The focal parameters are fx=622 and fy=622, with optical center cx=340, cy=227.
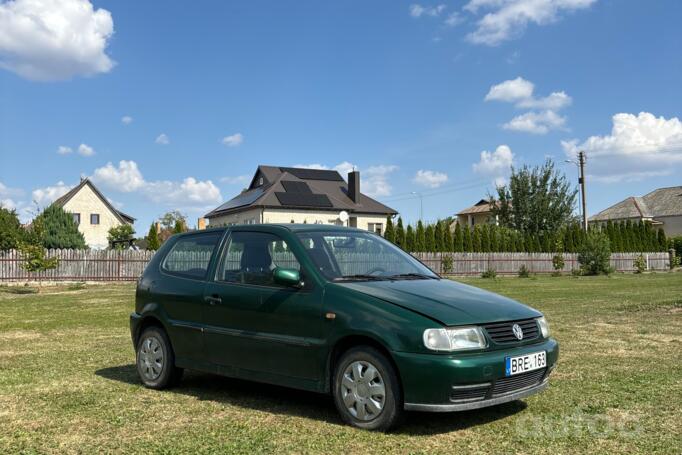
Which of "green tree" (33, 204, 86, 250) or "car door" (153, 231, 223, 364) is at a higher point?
"green tree" (33, 204, 86, 250)

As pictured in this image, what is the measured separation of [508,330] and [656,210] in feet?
285

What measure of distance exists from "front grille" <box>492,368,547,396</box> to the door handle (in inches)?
106

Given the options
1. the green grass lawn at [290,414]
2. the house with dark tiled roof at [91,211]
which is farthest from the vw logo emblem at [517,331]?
the house with dark tiled roof at [91,211]

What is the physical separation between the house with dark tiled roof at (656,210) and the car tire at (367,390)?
258 ft

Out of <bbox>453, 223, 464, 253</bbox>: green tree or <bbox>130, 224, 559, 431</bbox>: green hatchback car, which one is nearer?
<bbox>130, 224, 559, 431</bbox>: green hatchback car

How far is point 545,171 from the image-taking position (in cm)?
6166

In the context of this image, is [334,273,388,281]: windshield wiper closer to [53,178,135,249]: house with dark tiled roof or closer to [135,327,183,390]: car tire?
[135,327,183,390]: car tire

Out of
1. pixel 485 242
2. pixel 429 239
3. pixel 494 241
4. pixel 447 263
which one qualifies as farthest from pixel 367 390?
pixel 494 241

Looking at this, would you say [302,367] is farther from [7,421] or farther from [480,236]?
[480,236]

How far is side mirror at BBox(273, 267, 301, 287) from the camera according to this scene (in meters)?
5.28

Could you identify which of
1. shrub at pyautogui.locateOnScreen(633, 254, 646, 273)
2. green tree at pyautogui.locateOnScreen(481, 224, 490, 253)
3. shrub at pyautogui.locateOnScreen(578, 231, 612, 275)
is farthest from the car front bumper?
shrub at pyautogui.locateOnScreen(633, 254, 646, 273)

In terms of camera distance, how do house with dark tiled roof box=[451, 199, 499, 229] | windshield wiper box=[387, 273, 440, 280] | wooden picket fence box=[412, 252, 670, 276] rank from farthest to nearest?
house with dark tiled roof box=[451, 199, 499, 229]
wooden picket fence box=[412, 252, 670, 276]
windshield wiper box=[387, 273, 440, 280]

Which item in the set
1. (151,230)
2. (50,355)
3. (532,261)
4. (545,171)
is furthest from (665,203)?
(50,355)

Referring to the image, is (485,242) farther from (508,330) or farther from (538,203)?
(508,330)
